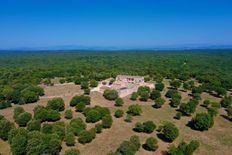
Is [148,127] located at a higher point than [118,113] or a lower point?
lower

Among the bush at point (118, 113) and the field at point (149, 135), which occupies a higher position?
the bush at point (118, 113)

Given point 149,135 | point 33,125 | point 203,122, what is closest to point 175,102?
point 203,122

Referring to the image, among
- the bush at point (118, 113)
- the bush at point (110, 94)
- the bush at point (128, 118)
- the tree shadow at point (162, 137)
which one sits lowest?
the tree shadow at point (162, 137)

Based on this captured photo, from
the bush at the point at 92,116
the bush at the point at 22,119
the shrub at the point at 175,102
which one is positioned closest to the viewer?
the bush at the point at 22,119

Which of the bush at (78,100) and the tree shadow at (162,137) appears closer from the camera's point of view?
the tree shadow at (162,137)

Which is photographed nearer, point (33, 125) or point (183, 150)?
point (183, 150)

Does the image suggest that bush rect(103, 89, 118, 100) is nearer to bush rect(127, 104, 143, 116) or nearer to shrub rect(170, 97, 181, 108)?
bush rect(127, 104, 143, 116)

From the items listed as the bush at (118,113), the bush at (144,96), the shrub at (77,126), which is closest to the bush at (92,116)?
the shrub at (77,126)

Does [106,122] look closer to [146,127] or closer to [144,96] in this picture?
[146,127]

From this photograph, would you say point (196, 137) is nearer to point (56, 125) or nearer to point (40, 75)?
point (56, 125)

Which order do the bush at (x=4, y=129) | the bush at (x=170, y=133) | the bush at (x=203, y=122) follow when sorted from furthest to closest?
the bush at (x=203, y=122)
the bush at (x=170, y=133)
the bush at (x=4, y=129)

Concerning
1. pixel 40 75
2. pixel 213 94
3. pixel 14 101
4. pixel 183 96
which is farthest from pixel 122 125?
pixel 40 75

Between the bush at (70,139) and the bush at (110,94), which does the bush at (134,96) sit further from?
the bush at (70,139)
